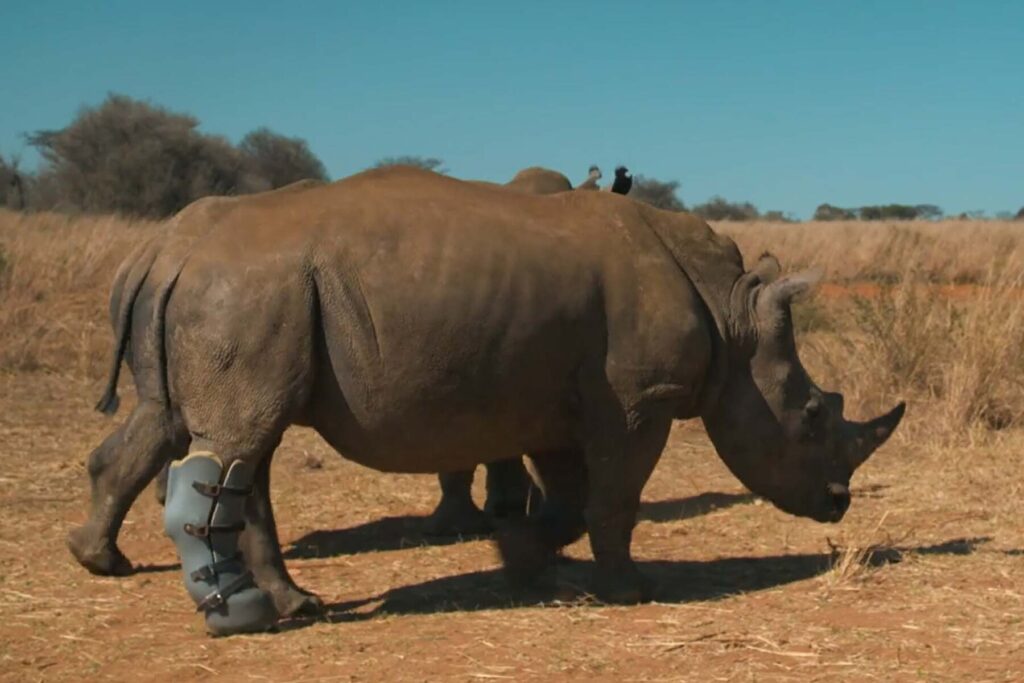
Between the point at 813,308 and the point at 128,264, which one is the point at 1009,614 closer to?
the point at 128,264

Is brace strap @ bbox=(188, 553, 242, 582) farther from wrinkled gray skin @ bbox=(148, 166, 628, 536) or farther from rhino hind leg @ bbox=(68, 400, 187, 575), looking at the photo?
wrinkled gray skin @ bbox=(148, 166, 628, 536)

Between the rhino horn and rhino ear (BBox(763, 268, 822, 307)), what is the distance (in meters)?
0.78

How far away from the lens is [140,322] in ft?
18.3

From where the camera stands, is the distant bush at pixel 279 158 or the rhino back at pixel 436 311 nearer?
the rhino back at pixel 436 311

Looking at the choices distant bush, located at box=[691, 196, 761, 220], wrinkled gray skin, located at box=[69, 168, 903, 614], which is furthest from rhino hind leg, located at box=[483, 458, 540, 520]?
distant bush, located at box=[691, 196, 761, 220]

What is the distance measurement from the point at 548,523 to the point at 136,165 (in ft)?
95.4

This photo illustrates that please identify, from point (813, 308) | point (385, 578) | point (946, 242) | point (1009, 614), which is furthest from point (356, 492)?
point (946, 242)

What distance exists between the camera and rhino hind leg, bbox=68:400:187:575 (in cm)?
598

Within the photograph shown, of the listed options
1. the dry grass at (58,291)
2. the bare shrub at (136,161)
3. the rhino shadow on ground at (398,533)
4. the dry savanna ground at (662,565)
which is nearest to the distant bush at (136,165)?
the bare shrub at (136,161)

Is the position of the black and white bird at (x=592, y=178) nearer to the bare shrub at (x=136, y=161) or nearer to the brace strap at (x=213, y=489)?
the brace strap at (x=213, y=489)

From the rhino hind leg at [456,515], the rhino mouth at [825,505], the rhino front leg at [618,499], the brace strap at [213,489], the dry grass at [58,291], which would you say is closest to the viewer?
the brace strap at [213,489]

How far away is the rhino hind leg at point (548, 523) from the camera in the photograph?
618 centimetres

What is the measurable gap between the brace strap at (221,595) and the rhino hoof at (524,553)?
1.34 m

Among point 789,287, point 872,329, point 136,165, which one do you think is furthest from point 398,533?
point 136,165
